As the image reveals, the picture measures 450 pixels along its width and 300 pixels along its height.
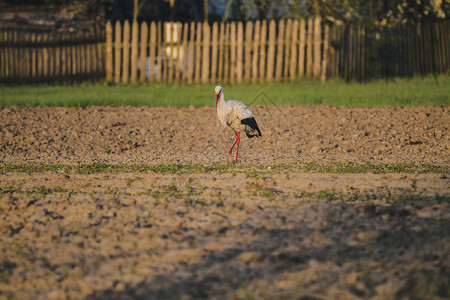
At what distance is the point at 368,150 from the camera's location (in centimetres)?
870

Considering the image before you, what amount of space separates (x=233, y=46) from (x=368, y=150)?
8.74 meters

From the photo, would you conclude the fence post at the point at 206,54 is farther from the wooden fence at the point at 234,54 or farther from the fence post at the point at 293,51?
the fence post at the point at 293,51

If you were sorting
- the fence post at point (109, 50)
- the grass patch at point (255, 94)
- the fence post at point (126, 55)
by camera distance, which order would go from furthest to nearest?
1. the fence post at point (109, 50)
2. the fence post at point (126, 55)
3. the grass patch at point (255, 94)

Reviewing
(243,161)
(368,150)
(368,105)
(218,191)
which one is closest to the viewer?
(218,191)

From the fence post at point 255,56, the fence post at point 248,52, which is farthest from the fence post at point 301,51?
the fence post at point 248,52

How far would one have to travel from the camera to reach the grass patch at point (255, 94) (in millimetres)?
12617

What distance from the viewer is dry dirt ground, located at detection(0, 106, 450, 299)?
3.71 metres

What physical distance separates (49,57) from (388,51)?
10.5m

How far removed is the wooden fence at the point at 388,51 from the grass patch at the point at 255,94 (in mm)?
960

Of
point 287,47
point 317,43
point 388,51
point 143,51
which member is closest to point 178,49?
point 143,51

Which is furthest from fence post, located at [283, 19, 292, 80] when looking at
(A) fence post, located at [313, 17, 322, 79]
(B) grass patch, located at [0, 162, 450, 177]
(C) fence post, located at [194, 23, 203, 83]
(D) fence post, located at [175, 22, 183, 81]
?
(B) grass patch, located at [0, 162, 450, 177]

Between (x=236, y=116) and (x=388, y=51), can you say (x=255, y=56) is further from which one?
(x=236, y=116)

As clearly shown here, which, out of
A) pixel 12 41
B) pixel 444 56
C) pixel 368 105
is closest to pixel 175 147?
pixel 368 105

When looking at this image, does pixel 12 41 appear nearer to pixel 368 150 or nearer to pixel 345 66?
pixel 345 66
